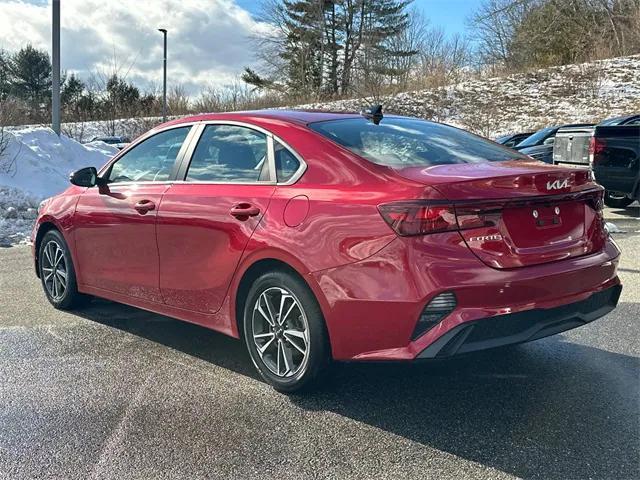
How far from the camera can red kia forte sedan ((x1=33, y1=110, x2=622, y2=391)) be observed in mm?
2961

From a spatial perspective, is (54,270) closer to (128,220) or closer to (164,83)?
(128,220)

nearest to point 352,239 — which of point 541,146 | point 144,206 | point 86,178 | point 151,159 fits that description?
point 144,206

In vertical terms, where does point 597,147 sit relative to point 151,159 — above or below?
above

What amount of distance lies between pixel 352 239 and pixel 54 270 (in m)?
3.31

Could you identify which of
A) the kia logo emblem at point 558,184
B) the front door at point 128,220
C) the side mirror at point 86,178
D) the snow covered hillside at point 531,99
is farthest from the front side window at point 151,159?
the snow covered hillside at point 531,99

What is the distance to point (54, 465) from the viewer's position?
2859mm

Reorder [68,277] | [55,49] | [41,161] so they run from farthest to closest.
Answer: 1. [55,49]
2. [41,161]
3. [68,277]

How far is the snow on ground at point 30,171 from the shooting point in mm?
10133

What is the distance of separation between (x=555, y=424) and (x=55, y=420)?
2.51m

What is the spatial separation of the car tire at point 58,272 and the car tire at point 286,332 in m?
2.17

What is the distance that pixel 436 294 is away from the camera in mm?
2908

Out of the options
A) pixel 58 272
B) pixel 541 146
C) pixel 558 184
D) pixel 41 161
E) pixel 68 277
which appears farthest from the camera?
pixel 541 146

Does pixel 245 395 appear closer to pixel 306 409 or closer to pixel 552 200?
pixel 306 409

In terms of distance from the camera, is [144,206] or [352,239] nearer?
[352,239]
